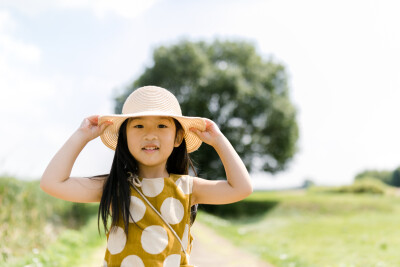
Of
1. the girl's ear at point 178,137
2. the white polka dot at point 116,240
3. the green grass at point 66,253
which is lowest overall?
the green grass at point 66,253

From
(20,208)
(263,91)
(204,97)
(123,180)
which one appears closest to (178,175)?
(123,180)

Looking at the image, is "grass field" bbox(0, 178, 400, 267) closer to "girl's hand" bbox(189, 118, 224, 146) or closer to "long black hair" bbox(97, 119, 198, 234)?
"long black hair" bbox(97, 119, 198, 234)

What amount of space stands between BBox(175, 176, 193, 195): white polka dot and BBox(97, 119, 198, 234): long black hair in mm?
226

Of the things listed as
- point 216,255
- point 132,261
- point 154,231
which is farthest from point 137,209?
point 216,255

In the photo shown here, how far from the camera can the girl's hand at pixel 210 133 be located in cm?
251

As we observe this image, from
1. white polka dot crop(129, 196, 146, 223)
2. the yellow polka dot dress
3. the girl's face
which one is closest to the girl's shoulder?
the yellow polka dot dress

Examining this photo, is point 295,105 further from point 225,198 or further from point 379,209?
point 225,198

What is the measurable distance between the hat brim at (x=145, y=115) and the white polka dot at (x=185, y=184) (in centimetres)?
31

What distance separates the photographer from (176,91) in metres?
21.8

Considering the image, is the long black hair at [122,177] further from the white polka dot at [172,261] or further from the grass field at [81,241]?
the grass field at [81,241]

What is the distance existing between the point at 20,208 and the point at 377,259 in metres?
5.77

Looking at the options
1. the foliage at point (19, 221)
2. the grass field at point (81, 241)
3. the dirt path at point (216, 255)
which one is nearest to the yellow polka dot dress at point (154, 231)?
the grass field at point (81, 241)

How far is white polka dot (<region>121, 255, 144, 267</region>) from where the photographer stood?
7.15ft

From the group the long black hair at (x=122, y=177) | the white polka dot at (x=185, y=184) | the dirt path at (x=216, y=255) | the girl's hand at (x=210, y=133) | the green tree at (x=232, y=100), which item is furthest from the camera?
the green tree at (x=232, y=100)
